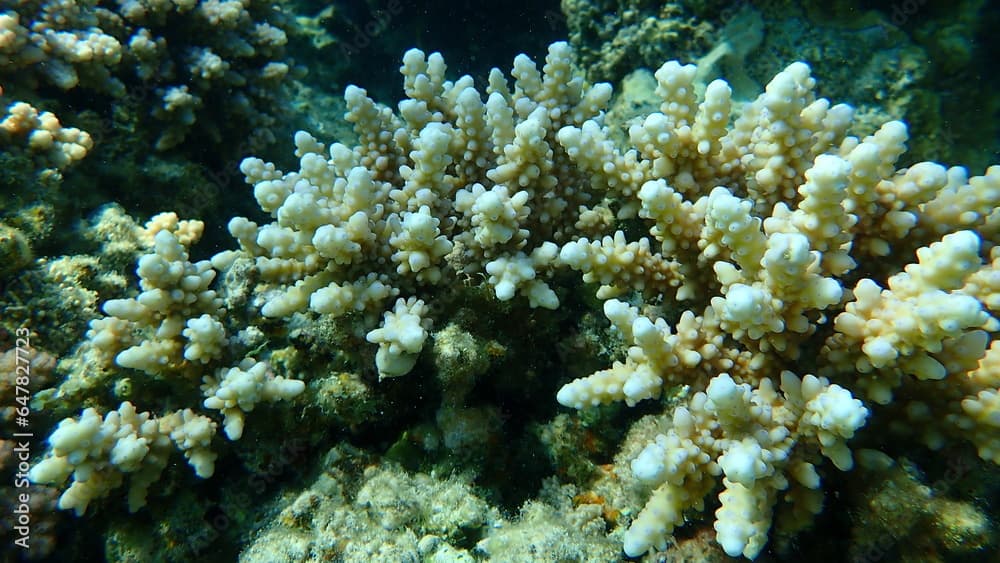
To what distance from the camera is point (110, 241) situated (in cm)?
301

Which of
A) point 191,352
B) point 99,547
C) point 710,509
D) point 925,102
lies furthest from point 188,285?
point 925,102

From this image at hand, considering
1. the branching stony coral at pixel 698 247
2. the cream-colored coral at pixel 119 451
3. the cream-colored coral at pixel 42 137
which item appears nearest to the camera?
the branching stony coral at pixel 698 247

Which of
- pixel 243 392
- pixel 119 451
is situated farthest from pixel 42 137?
pixel 243 392

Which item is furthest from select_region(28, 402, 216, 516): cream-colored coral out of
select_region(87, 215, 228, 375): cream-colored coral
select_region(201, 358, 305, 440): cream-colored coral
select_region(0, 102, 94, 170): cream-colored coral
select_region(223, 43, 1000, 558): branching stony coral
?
select_region(0, 102, 94, 170): cream-colored coral

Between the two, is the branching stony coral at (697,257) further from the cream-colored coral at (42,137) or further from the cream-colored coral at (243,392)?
the cream-colored coral at (42,137)

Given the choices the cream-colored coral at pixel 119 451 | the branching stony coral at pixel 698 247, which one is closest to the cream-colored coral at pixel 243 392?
the cream-colored coral at pixel 119 451

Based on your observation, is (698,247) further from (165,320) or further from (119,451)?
(119,451)

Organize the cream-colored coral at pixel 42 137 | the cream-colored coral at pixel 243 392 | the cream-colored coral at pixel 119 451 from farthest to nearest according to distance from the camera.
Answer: the cream-colored coral at pixel 42 137
the cream-colored coral at pixel 243 392
the cream-colored coral at pixel 119 451

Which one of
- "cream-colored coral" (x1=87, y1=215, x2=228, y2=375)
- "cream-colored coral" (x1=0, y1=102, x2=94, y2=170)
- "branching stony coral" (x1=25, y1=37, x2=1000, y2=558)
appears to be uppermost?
"cream-colored coral" (x1=0, y1=102, x2=94, y2=170)

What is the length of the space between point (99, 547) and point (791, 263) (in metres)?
3.32

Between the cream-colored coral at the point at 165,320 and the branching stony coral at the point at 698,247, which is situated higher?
the cream-colored coral at the point at 165,320

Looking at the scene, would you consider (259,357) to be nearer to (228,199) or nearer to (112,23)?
(228,199)

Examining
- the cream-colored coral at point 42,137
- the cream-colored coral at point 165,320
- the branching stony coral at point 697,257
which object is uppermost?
the cream-colored coral at point 42,137

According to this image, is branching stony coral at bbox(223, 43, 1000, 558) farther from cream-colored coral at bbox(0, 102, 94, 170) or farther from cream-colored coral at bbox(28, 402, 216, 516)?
cream-colored coral at bbox(0, 102, 94, 170)
